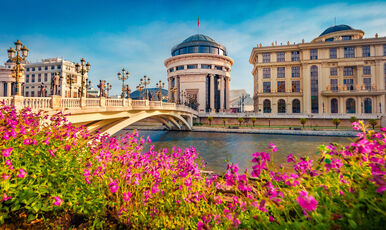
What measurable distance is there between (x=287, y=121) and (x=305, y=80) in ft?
46.4

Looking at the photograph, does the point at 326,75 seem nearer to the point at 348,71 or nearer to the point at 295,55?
the point at 348,71

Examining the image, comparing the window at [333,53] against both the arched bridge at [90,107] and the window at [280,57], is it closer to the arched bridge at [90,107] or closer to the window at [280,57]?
the window at [280,57]

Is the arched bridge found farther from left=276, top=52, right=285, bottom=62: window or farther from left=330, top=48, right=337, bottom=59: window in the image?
left=330, top=48, right=337, bottom=59: window

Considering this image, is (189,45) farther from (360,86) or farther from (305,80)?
(360,86)

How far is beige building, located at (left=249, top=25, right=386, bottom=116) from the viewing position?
48.6m

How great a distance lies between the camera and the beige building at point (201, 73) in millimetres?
66438

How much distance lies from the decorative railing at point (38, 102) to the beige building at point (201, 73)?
54274 mm

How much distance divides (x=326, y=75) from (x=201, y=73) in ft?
118

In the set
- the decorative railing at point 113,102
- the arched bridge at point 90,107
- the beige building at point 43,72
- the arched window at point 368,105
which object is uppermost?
the beige building at point 43,72

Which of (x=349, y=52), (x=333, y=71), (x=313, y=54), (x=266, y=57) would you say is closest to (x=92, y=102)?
(x=266, y=57)

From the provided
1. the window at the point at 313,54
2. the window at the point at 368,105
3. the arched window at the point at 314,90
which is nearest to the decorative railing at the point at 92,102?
the arched window at the point at 314,90

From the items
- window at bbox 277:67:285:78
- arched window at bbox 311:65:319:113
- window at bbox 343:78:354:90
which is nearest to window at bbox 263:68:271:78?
window at bbox 277:67:285:78

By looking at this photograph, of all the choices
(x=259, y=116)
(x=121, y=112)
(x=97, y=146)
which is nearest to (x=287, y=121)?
(x=259, y=116)

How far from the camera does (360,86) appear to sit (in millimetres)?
48844
